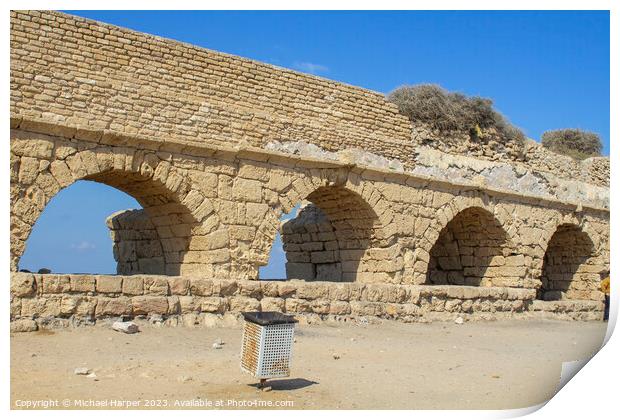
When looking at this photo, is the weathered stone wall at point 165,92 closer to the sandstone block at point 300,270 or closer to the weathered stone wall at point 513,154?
the weathered stone wall at point 513,154

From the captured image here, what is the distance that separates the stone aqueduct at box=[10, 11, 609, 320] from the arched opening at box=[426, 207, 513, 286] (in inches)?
1.8

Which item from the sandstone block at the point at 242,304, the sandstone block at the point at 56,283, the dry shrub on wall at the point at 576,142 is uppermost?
the dry shrub on wall at the point at 576,142

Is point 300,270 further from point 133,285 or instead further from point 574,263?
point 574,263

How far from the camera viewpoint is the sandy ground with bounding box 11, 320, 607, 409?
213 inches

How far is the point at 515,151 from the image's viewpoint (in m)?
15.0

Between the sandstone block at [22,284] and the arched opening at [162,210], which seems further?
the arched opening at [162,210]

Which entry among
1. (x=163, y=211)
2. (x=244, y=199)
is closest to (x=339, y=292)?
(x=244, y=199)

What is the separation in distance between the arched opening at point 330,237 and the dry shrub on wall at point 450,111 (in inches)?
108

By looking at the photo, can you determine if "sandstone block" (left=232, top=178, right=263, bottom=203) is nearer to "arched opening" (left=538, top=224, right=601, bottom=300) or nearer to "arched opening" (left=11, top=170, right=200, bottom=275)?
"arched opening" (left=11, top=170, right=200, bottom=275)

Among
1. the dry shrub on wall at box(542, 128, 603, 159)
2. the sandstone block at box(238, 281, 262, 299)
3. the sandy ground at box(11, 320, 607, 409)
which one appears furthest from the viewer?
the dry shrub on wall at box(542, 128, 603, 159)

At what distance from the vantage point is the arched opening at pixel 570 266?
1622cm

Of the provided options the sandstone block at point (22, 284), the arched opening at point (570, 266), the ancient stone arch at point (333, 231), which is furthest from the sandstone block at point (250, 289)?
the arched opening at point (570, 266)

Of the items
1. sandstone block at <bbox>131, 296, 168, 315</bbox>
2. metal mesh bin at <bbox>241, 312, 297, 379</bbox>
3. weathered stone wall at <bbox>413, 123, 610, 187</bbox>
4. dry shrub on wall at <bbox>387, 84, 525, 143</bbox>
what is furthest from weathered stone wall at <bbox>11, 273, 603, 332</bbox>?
dry shrub on wall at <bbox>387, 84, 525, 143</bbox>

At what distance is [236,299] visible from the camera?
9469mm
